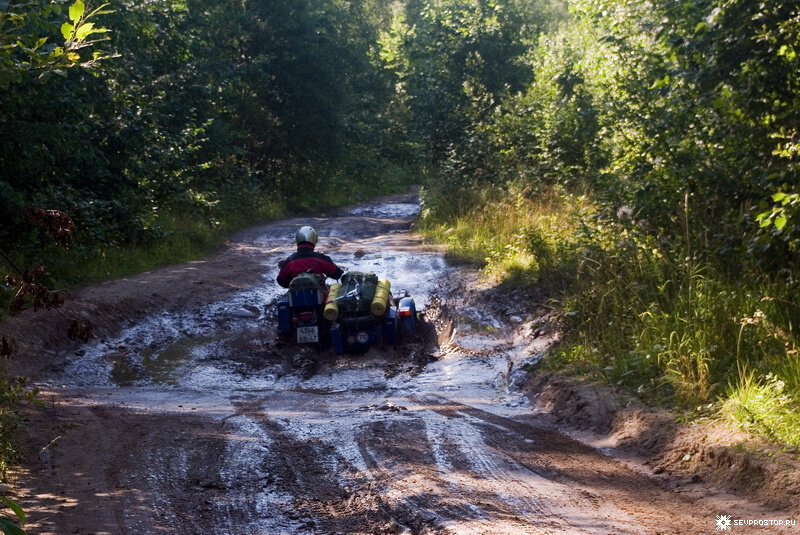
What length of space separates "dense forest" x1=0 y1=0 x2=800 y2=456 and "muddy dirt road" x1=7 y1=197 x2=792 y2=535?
1120 millimetres

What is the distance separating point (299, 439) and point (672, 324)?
11.9 feet

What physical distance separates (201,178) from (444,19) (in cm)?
888

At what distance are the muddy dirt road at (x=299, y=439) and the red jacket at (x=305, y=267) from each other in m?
0.86

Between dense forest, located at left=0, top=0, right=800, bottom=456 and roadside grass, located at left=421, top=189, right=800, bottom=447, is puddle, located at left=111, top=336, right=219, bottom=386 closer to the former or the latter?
dense forest, located at left=0, top=0, right=800, bottom=456

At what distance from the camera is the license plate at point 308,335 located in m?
9.70

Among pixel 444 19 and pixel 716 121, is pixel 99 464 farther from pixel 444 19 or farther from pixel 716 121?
pixel 444 19

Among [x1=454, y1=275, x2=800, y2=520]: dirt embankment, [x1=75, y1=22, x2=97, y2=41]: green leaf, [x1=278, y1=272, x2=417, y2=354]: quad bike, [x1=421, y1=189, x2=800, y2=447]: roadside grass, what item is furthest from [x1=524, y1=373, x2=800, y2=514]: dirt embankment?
[x1=75, y1=22, x2=97, y2=41]: green leaf

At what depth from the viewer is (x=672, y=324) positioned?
24.8ft

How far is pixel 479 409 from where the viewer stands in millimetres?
7492

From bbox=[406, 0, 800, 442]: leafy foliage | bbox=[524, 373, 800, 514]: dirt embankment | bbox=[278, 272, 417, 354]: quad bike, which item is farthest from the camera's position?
bbox=[278, 272, 417, 354]: quad bike

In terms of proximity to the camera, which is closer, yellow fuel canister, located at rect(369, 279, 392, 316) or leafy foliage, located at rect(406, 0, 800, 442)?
leafy foliage, located at rect(406, 0, 800, 442)

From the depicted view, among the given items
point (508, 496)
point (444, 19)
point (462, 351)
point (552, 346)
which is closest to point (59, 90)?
point (462, 351)

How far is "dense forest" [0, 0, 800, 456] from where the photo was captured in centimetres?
694

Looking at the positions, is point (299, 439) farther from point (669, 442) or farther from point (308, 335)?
point (308, 335)
